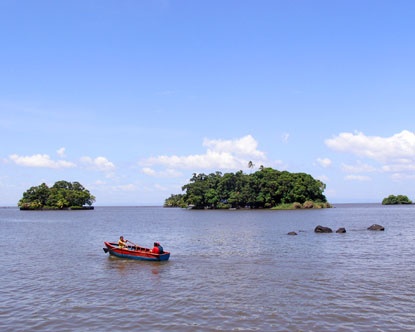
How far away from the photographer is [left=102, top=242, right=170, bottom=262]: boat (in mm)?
34781

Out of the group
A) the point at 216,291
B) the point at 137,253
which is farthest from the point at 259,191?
the point at 216,291

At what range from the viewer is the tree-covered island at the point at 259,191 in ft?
523

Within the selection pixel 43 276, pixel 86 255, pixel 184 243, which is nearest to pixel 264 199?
pixel 184 243

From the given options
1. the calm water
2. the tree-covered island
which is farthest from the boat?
the tree-covered island

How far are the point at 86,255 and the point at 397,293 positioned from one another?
29.7 metres

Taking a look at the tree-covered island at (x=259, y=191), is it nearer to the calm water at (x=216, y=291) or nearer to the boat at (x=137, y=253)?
the calm water at (x=216, y=291)

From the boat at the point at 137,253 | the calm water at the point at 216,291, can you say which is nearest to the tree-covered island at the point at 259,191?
the calm water at the point at 216,291

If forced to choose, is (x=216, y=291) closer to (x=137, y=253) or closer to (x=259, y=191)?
(x=137, y=253)

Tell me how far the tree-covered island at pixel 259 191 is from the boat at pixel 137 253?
407 ft

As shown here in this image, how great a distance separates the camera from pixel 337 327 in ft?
55.7

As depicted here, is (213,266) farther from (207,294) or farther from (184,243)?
(184,243)

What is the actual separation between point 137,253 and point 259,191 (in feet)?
429

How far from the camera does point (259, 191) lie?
164 metres

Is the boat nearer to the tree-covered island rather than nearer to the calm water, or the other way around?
the calm water
